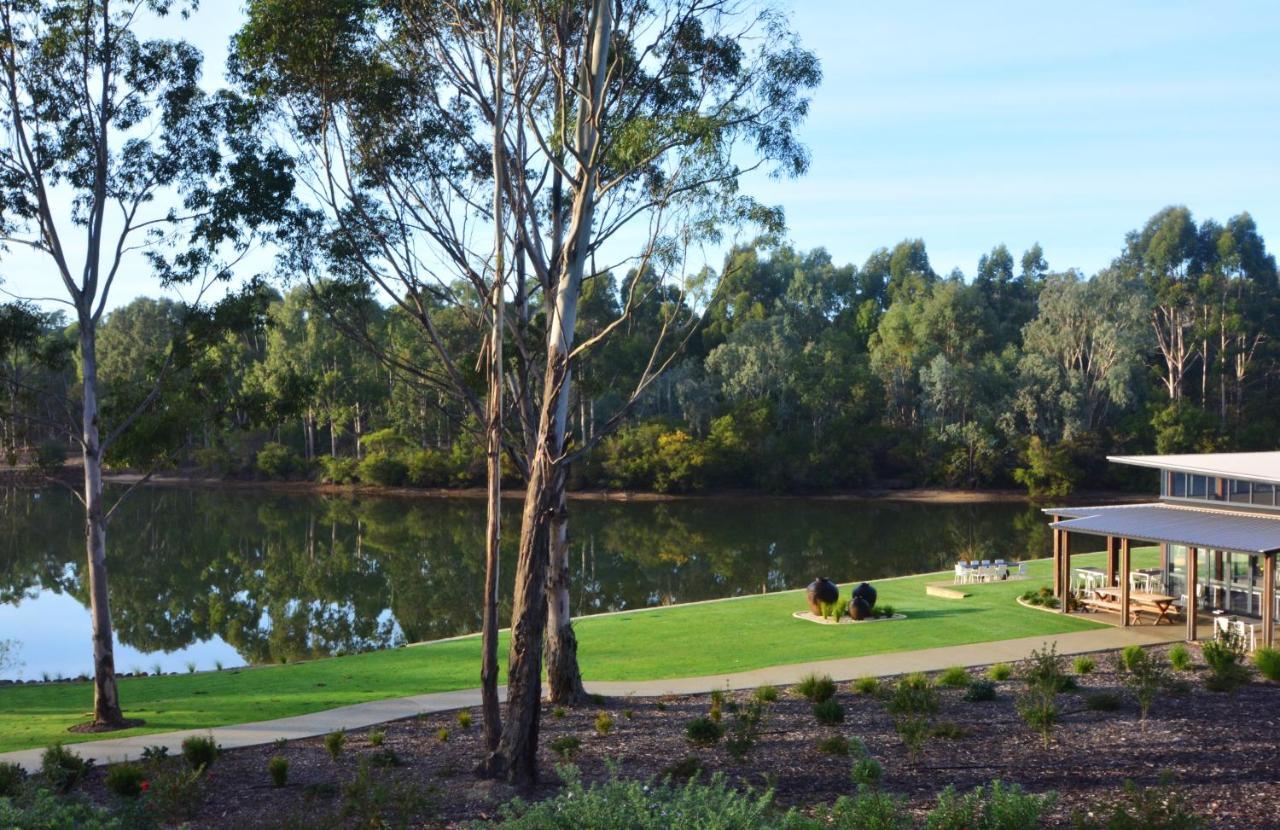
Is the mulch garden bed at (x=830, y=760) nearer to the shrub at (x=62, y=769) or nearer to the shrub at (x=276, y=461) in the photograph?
the shrub at (x=62, y=769)

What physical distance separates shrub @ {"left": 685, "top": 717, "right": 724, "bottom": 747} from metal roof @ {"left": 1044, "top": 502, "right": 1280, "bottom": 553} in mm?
10032

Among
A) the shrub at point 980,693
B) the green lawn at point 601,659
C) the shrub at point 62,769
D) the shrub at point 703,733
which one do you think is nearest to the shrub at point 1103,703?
the shrub at point 980,693

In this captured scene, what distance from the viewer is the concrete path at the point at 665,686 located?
1262 cm

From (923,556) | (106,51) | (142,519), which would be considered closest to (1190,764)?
(106,51)

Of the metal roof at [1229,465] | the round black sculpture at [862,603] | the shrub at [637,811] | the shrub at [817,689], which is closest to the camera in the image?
the shrub at [637,811]

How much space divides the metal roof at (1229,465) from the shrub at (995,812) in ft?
46.0

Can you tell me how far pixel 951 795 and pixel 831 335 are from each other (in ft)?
210

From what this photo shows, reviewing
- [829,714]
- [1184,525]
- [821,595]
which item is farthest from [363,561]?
[829,714]

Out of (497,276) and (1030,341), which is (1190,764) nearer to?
(497,276)

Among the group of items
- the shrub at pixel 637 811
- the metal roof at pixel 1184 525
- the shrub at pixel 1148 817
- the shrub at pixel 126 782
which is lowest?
the shrub at pixel 126 782

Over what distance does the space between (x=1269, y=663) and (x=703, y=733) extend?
757cm

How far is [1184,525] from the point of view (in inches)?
778

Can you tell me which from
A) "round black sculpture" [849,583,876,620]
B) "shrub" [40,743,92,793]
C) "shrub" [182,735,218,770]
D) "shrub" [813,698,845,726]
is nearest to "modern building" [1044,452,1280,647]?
"round black sculpture" [849,583,876,620]

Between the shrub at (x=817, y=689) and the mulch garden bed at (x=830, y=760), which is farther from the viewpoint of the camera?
the shrub at (x=817, y=689)
